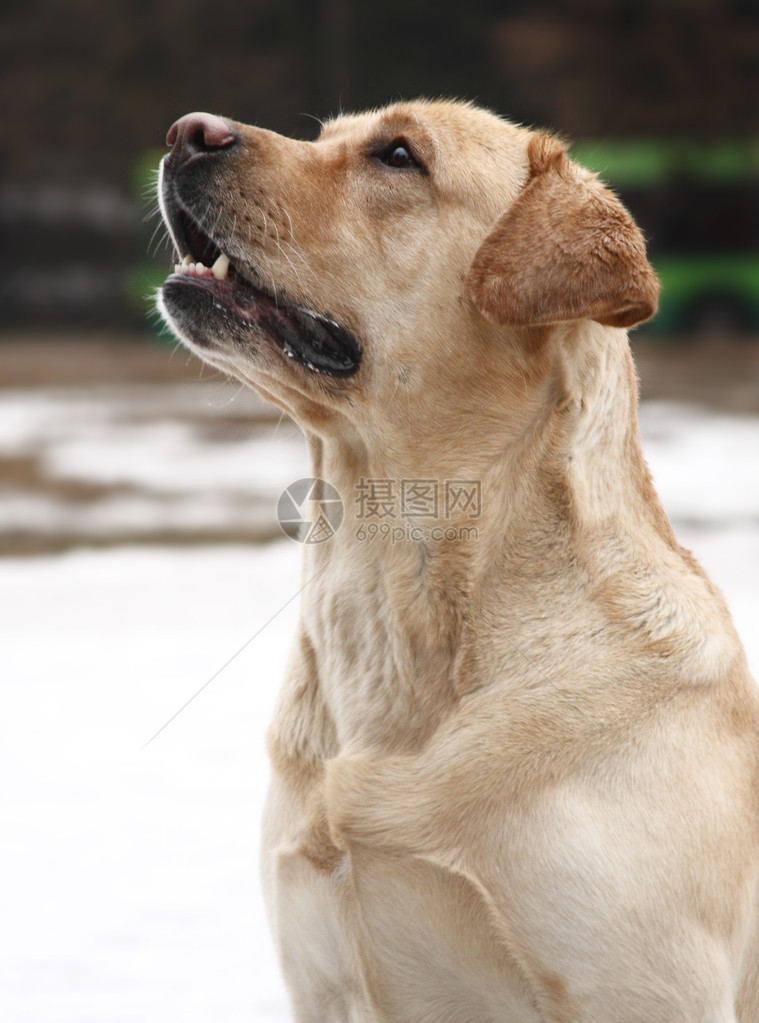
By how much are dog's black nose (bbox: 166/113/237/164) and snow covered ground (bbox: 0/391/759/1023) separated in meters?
1.21

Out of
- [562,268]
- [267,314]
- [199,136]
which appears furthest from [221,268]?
[562,268]

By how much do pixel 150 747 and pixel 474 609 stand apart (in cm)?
224

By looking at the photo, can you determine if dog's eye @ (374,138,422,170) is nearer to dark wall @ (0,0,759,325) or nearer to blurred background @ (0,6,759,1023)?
blurred background @ (0,6,759,1023)

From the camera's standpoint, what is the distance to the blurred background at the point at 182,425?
10.9 ft

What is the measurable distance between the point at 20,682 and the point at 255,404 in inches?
68.2

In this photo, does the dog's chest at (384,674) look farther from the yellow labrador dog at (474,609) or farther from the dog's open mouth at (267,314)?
the dog's open mouth at (267,314)

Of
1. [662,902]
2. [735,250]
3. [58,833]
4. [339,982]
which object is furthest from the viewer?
[735,250]

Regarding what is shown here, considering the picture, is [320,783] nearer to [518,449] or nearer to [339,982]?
[339,982]

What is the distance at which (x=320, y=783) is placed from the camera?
221 cm

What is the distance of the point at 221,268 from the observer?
2393 mm

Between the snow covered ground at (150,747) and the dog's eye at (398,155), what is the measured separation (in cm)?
118

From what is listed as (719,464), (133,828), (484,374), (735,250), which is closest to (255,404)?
(133,828)

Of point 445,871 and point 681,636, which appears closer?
point 445,871

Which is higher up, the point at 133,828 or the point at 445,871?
the point at 133,828
